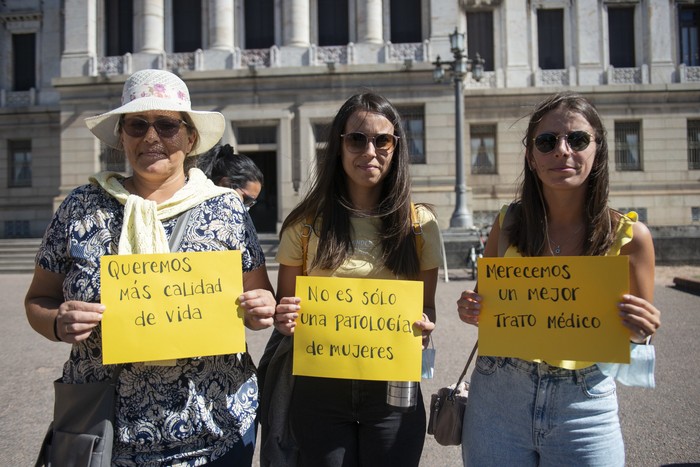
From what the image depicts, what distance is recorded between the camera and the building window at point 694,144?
987 inches

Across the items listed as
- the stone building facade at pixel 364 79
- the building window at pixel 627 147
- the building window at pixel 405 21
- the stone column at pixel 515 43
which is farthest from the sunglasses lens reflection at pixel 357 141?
the building window at pixel 627 147

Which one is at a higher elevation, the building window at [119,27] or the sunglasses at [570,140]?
the building window at [119,27]

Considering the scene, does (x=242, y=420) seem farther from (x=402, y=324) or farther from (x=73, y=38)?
(x=73, y=38)

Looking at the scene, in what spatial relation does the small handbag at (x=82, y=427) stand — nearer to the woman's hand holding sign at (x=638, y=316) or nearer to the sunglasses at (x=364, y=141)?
the sunglasses at (x=364, y=141)

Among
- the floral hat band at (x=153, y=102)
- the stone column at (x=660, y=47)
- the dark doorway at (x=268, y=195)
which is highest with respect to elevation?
the stone column at (x=660, y=47)

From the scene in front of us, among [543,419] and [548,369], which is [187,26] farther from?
[543,419]

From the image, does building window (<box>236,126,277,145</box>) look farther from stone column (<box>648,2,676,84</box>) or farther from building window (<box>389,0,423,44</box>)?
stone column (<box>648,2,676,84</box>)

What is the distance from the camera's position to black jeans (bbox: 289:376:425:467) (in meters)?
2.29

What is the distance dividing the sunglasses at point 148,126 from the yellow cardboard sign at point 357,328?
2.79 ft

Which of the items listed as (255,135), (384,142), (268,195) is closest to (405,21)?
(255,135)

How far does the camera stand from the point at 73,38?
913 inches

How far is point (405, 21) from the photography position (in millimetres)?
23172

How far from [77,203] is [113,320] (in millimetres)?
518

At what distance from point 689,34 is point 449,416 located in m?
30.5
